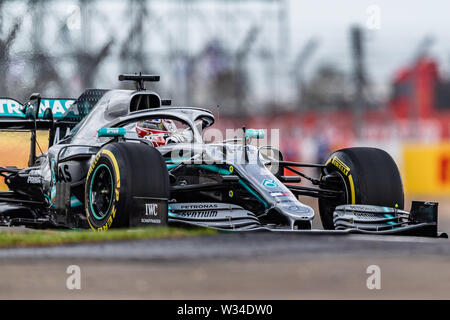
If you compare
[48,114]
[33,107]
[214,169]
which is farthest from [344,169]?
[33,107]

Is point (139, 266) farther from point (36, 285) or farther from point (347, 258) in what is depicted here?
point (347, 258)

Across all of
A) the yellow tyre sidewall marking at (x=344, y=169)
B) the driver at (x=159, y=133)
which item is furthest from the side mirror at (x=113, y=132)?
the yellow tyre sidewall marking at (x=344, y=169)

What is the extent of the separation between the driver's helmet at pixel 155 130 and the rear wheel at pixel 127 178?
1.10 meters

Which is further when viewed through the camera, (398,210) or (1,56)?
(1,56)

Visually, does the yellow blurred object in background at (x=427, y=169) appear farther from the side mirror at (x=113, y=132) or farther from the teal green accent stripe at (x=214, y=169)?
the side mirror at (x=113, y=132)

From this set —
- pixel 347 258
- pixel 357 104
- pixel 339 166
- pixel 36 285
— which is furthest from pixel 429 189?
pixel 36 285

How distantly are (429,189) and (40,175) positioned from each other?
13.9 metres

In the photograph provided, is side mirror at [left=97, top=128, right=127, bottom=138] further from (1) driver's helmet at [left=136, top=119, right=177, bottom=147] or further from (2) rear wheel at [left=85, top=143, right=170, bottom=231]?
(1) driver's helmet at [left=136, top=119, right=177, bottom=147]

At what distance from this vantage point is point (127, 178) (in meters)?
7.51

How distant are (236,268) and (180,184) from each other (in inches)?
101

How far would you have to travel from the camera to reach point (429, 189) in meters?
21.6

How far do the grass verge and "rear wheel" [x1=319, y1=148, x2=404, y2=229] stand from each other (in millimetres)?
1950

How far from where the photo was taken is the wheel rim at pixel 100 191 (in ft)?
26.1
